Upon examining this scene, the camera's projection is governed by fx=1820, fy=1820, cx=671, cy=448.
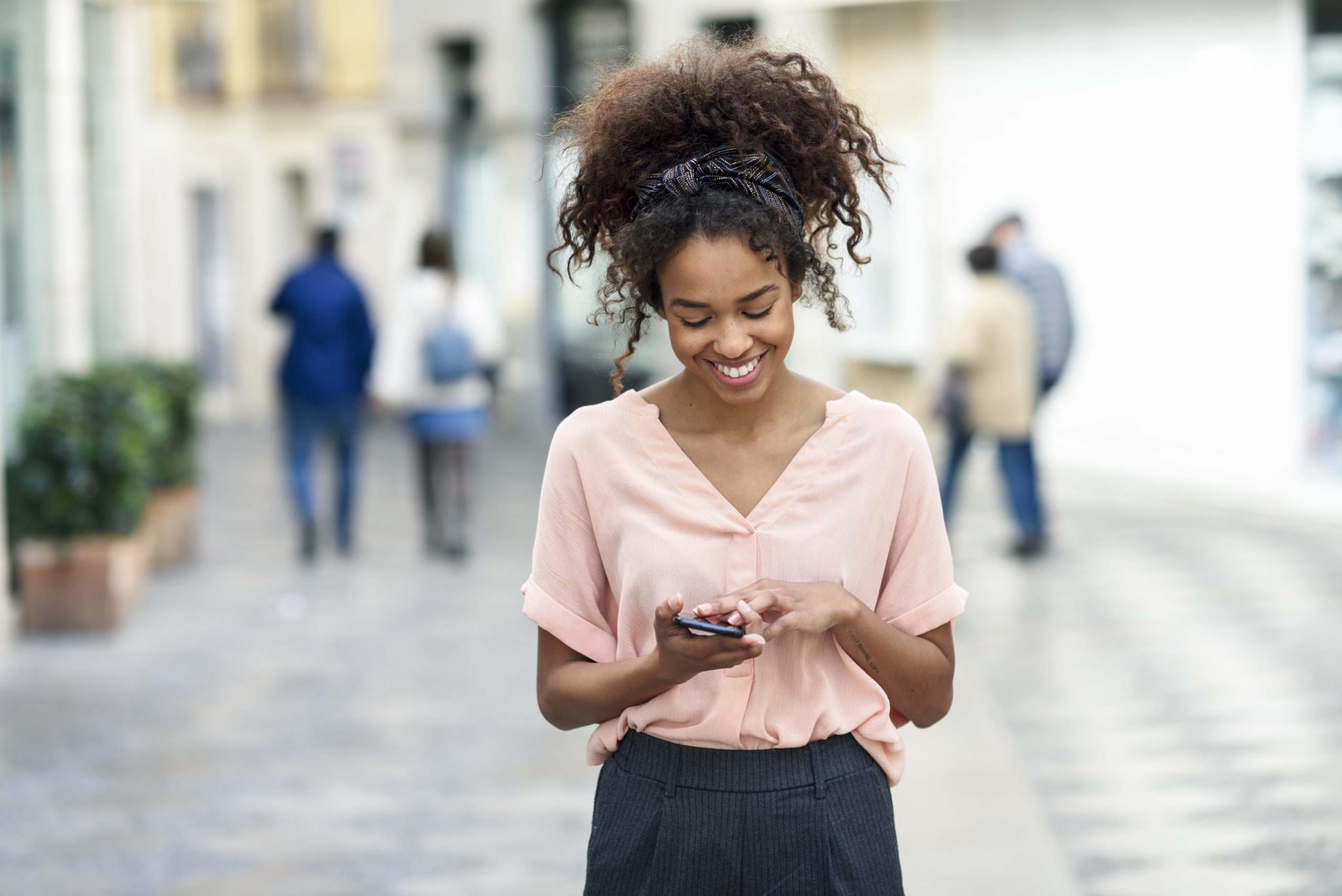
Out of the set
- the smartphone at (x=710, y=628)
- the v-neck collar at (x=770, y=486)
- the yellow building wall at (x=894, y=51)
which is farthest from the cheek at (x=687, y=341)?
the yellow building wall at (x=894, y=51)

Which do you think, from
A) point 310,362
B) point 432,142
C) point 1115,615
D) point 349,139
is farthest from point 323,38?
point 1115,615

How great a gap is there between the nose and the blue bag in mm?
8501

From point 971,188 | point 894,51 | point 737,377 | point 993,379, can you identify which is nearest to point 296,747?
point 737,377

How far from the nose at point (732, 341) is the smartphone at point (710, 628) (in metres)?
0.34

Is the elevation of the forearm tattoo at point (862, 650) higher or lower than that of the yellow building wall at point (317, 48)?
lower

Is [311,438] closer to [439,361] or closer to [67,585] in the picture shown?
[439,361]

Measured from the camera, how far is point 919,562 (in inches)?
92.9

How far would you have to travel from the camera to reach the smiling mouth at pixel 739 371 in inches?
88.5

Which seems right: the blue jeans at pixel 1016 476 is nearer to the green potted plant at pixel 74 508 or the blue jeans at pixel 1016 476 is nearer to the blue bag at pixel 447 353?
the blue bag at pixel 447 353

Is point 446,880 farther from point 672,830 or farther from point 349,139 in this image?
point 349,139

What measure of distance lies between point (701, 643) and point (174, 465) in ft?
30.9

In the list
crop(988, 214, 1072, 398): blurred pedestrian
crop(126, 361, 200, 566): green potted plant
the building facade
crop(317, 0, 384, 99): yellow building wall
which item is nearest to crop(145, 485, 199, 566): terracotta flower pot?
crop(126, 361, 200, 566): green potted plant

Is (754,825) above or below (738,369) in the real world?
below

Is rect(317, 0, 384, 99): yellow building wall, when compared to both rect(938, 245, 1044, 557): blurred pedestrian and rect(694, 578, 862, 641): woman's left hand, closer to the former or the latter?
rect(938, 245, 1044, 557): blurred pedestrian
